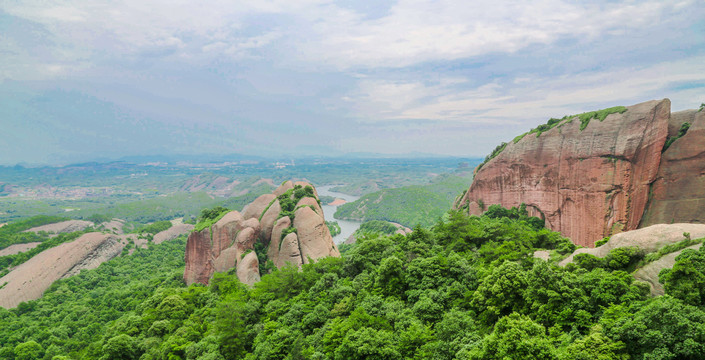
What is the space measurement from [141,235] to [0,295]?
101ft

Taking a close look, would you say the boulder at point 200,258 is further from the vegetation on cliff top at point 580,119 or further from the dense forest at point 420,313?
the vegetation on cliff top at point 580,119

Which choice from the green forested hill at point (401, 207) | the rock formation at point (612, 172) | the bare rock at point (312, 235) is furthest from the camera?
the green forested hill at point (401, 207)

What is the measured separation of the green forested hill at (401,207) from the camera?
356ft

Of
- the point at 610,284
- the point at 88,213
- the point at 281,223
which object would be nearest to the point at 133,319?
the point at 281,223

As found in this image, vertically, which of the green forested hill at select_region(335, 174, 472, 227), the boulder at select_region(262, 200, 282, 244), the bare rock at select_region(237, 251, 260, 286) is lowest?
the green forested hill at select_region(335, 174, 472, 227)

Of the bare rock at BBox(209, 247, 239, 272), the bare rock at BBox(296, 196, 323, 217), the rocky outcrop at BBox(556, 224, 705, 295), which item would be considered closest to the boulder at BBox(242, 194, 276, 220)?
the bare rock at BBox(296, 196, 323, 217)

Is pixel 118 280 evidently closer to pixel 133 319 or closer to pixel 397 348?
pixel 133 319

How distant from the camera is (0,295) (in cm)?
4659

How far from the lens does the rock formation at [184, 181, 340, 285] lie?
123 feet

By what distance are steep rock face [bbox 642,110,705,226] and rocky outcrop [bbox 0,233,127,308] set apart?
261 feet

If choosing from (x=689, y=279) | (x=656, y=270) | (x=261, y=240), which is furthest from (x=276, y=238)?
(x=689, y=279)

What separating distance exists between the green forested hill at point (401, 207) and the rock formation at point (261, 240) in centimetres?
6640

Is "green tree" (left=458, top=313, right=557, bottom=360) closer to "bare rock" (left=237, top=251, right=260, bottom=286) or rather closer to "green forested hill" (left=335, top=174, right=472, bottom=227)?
"bare rock" (left=237, top=251, right=260, bottom=286)

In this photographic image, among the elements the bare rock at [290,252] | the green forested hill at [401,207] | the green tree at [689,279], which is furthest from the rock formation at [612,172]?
the green forested hill at [401,207]
